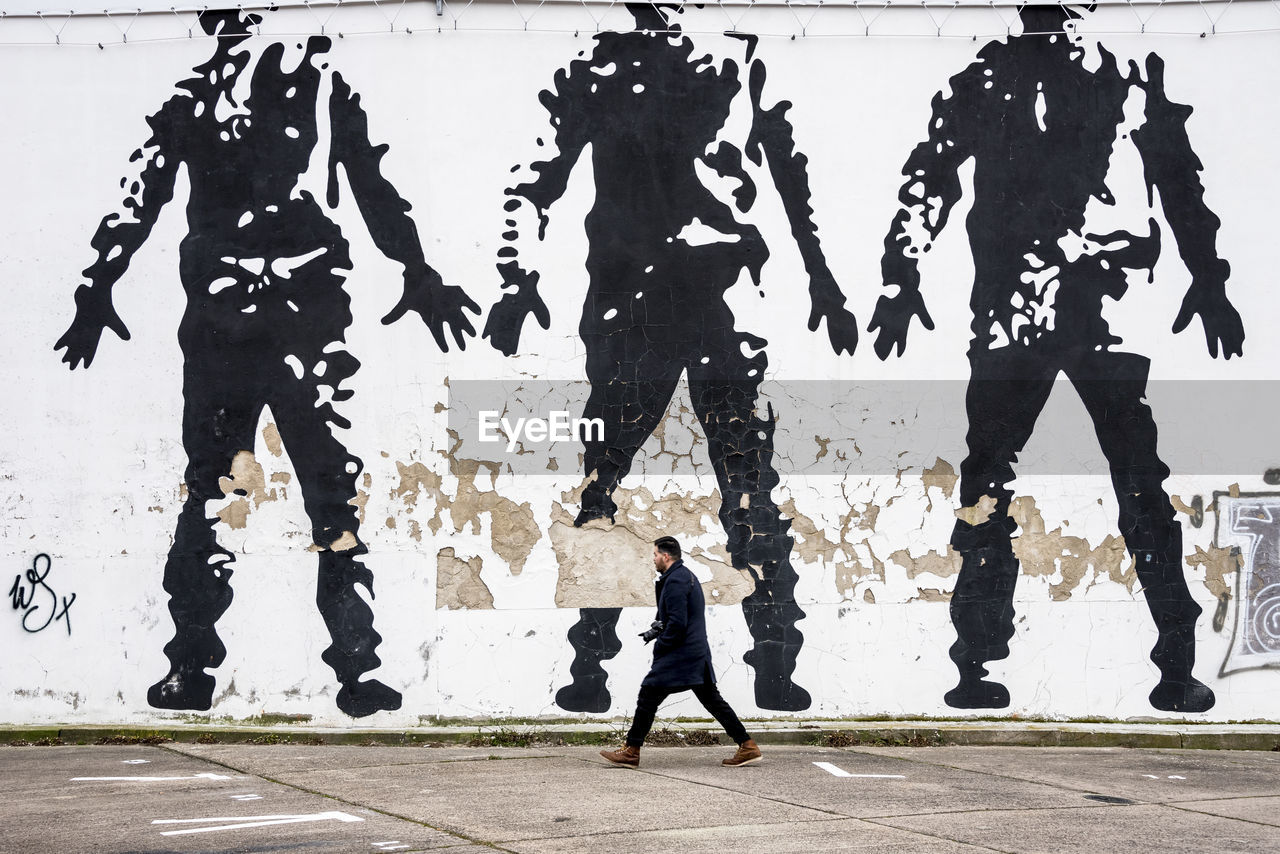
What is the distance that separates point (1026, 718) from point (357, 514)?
6.12 m

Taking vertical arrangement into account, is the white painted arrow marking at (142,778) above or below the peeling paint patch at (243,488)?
below

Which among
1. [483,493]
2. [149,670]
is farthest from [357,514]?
[149,670]

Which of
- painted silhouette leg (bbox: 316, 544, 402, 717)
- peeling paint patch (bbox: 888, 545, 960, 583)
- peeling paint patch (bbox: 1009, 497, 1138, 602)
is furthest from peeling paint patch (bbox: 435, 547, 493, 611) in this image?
peeling paint patch (bbox: 1009, 497, 1138, 602)

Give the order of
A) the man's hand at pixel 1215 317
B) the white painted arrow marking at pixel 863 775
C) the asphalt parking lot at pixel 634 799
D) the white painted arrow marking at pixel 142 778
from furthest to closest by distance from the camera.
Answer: the man's hand at pixel 1215 317 → the white painted arrow marking at pixel 863 775 → the white painted arrow marking at pixel 142 778 → the asphalt parking lot at pixel 634 799

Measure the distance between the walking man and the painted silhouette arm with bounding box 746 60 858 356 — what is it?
3.10 m

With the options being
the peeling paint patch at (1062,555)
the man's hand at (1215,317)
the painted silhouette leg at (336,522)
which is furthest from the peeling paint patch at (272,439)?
the man's hand at (1215,317)

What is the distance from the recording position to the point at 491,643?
10.2m

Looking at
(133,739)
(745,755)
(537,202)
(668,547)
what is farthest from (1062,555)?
(133,739)

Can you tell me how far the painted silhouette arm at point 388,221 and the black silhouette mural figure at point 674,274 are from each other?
0.37 metres

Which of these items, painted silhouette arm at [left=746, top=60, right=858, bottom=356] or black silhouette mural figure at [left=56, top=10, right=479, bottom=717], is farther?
painted silhouette arm at [left=746, top=60, right=858, bottom=356]

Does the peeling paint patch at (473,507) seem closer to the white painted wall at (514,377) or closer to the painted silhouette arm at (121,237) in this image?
the white painted wall at (514,377)

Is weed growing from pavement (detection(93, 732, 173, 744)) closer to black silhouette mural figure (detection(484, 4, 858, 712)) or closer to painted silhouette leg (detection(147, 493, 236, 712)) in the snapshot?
painted silhouette leg (detection(147, 493, 236, 712))

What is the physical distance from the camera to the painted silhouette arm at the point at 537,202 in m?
10.4

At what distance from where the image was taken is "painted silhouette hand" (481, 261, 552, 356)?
10414mm
